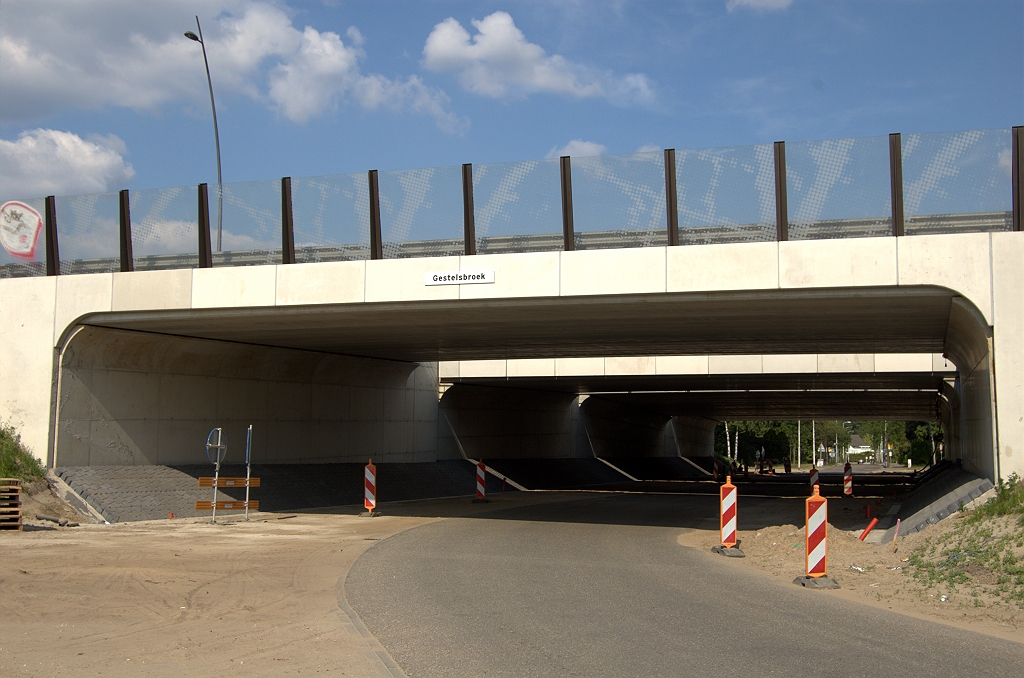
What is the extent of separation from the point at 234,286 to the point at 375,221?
10.0ft

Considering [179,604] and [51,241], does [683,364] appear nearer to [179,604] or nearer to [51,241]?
[51,241]

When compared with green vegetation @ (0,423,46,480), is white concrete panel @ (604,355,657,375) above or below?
above

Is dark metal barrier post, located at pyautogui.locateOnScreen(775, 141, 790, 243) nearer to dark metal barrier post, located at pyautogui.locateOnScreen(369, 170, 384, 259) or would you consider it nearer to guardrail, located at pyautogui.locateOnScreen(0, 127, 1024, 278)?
guardrail, located at pyautogui.locateOnScreen(0, 127, 1024, 278)

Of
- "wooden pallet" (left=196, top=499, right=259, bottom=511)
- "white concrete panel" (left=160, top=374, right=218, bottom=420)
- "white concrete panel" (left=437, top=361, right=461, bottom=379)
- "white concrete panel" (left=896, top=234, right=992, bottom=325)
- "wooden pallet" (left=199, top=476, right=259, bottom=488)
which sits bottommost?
"wooden pallet" (left=196, top=499, right=259, bottom=511)

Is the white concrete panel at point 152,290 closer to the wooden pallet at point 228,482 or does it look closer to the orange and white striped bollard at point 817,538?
the wooden pallet at point 228,482

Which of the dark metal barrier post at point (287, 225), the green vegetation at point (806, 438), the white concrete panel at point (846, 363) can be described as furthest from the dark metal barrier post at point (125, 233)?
the green vegetation at point (806, 438)

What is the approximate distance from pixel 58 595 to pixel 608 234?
988 cm

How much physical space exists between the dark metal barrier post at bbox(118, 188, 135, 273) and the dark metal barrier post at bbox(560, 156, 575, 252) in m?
9.23

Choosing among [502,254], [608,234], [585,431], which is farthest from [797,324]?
[585,431]

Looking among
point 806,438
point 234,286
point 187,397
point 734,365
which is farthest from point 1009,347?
point 806,438

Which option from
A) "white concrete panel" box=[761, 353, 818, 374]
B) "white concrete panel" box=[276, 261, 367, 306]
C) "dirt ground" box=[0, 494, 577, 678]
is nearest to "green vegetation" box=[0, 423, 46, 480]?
"dirt ground" box=[0, 494, 577, 678]

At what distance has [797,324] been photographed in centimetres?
1834

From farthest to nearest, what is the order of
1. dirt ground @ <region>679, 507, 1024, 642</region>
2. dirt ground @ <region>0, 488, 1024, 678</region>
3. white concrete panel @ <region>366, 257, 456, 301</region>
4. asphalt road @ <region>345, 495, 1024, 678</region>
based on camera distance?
white concrete panel @ <region>366, 257, 456, 301</region> → dirt ground @ <region>679, 507, 1024, 642</region> → dirt ground @ <region>0, 488, 1024, 678</region> → asphalt road @ <region>345, 495, 1024, 678</region>

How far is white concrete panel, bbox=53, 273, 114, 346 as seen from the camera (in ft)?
58.5
